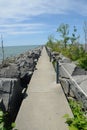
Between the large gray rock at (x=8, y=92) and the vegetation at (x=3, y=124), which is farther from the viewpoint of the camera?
the large gray rock at (x=8, y=92)

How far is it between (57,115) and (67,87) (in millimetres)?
2520

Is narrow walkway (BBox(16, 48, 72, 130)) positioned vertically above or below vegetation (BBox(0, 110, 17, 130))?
below

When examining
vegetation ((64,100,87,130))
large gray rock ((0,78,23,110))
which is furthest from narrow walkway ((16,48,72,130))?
large gray rock ((0,78,23,110))

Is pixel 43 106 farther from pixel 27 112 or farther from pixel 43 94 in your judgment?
pixel 43 94

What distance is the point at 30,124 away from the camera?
237 inches

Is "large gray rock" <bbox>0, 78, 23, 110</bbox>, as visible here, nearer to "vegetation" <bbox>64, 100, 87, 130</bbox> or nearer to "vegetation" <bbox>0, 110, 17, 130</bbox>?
"vegetation" <bbox>0, 110, 17, 130</bbox>

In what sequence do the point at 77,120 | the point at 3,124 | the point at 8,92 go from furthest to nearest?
1. the point at 8,92
2. the point at 77,120
3. the point at 3,124

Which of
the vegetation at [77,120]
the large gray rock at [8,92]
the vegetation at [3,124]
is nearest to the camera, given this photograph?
the vegetation at [3,124]

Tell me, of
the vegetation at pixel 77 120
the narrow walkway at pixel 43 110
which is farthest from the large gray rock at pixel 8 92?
the vegetation at pixel 77 120

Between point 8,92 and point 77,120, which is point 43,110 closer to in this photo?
point 8,92

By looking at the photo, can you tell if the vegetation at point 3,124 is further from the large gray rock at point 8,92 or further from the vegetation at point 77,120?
the vegetation at point 77,120

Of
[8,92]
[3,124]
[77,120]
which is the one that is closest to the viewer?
[3,124]

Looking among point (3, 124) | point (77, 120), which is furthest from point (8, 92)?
point (3, 124)

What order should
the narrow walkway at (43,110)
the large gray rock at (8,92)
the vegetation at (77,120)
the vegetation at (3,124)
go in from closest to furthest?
the vegetation at (3,124) < the vegetation at (77,120) < the narrow walkway at (43,110) < the large gray rock at (8,92)
